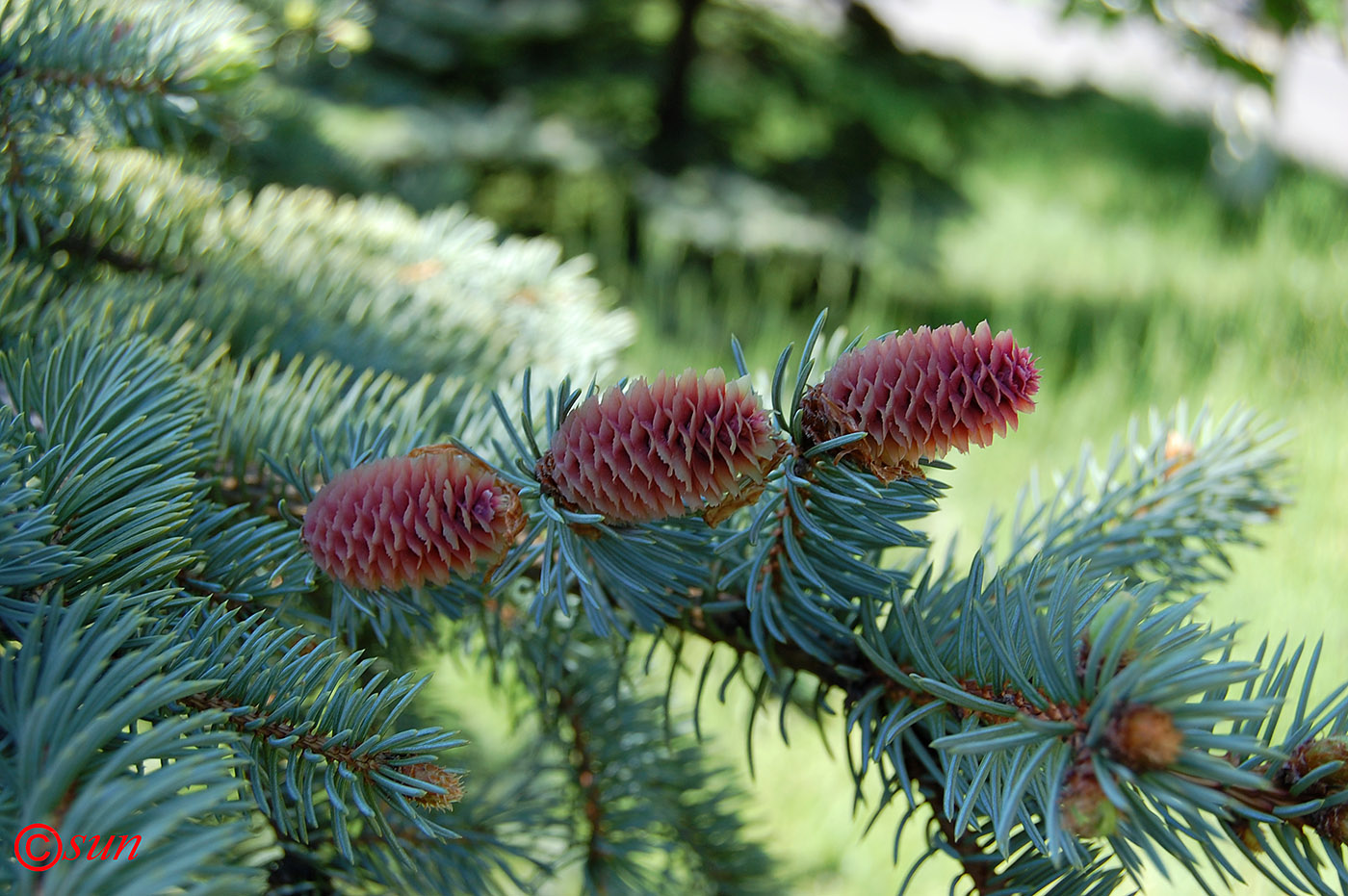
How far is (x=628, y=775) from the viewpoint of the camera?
1.12 ft

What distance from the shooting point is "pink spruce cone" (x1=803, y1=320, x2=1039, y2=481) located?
0.63 feet

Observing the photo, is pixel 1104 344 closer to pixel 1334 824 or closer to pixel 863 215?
pixel 863 215

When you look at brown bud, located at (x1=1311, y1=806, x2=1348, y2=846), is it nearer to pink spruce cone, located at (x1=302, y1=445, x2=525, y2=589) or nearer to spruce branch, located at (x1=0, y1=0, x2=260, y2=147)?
pink spruce cone, located at (x1=302, y1=445, x2=525, y2=589)

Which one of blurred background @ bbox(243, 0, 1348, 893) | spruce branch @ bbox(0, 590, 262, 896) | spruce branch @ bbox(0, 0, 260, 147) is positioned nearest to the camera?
spruce branch @ bbox(0, 590, 262, 896)

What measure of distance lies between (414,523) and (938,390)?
122 mm

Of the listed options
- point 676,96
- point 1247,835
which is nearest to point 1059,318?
point 676,96

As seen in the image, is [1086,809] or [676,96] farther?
[676,96]

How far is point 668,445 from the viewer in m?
0.20

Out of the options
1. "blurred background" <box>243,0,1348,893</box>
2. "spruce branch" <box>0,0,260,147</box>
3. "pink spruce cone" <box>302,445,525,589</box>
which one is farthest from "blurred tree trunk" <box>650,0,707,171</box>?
"pink spruce cone" <box>302,445,525,589</box>

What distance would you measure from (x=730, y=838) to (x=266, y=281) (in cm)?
29

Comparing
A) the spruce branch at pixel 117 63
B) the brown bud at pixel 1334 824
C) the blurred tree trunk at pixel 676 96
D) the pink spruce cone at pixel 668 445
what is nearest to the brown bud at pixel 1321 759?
the brown bud at pixel 1334 824

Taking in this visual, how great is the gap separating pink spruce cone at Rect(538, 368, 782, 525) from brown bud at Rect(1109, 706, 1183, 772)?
9 centimetres

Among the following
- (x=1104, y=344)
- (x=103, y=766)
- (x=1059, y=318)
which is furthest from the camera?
(x=1059, y=318)

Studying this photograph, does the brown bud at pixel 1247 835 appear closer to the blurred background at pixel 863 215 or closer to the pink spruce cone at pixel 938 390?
the pink spruce cone at pixel 938 390
